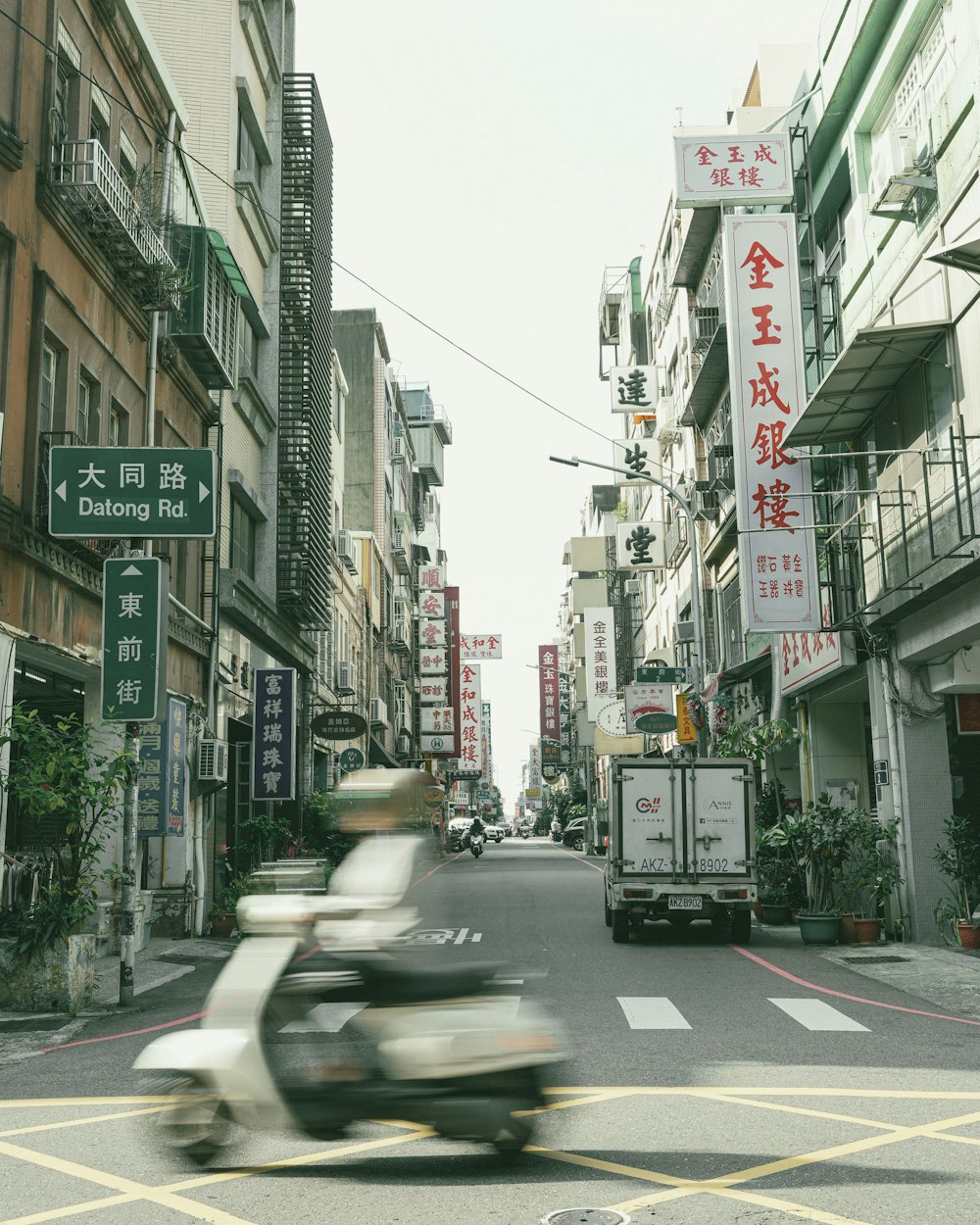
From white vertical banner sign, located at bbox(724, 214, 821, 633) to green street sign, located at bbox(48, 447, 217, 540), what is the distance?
29.9ft

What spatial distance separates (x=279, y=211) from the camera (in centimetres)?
2945

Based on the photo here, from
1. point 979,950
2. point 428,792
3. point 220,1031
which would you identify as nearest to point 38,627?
point 428,792

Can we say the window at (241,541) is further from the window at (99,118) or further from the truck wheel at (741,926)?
the truck wheel at (741,926)

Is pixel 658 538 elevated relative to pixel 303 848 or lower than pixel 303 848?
elevated

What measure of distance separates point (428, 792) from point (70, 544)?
919 centimetres

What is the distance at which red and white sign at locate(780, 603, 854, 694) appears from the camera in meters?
20.3

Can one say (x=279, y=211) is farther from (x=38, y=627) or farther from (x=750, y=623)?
(x=38, y=627)

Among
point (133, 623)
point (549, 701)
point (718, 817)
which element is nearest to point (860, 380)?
point (718, 817)

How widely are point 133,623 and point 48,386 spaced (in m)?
3.21

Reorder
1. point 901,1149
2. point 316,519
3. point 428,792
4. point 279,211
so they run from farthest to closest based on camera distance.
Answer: point 316,519 → point 279,211 → point 428,792 → point 901,1149

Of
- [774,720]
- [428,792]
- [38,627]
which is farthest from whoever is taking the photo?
[774,720]

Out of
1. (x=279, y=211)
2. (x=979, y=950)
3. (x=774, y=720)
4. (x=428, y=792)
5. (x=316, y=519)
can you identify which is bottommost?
(x=979, y=950)

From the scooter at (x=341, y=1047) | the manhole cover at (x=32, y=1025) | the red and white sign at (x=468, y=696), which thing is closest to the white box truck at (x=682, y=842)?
the manhole cover at (x=32, y=1025)

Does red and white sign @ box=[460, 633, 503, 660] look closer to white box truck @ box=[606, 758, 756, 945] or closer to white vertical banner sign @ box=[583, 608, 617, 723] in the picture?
white vertical banner sign @ box=[583, 608, 617, 723]
